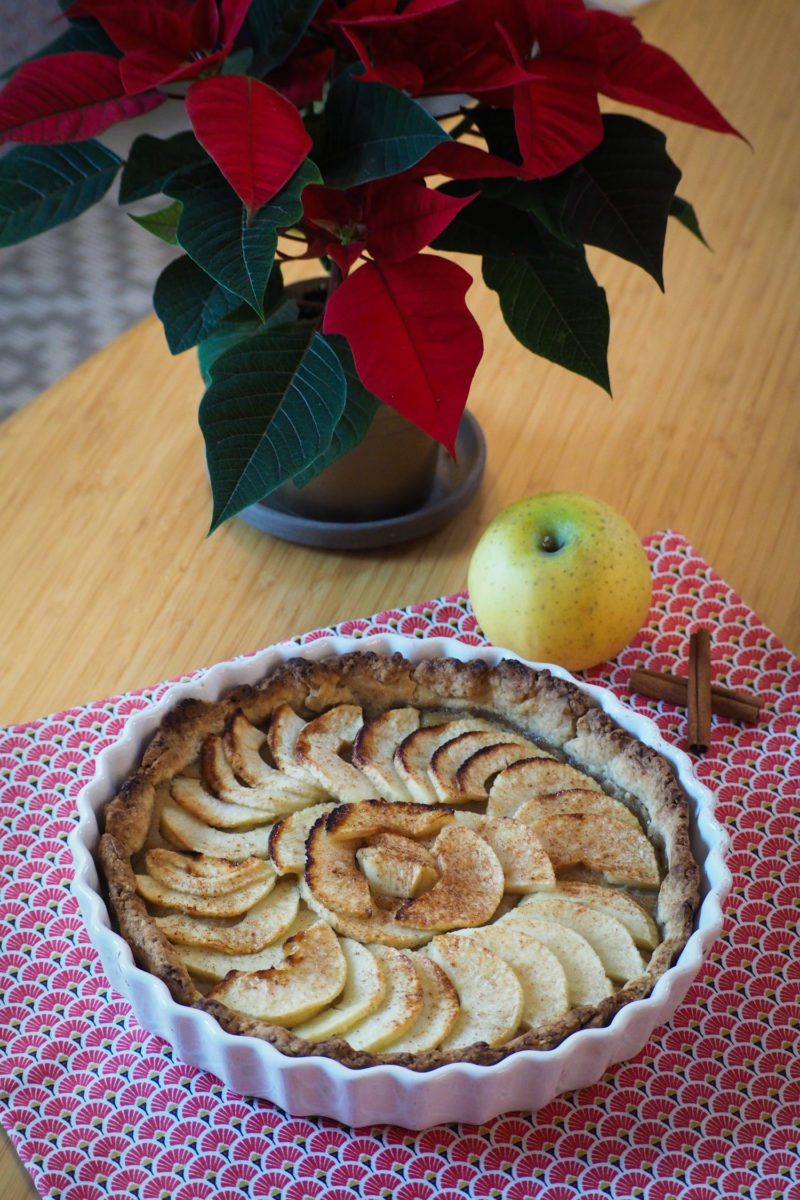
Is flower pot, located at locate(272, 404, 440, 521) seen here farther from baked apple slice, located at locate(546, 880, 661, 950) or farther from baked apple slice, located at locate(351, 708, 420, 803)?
baked apple slice, located at locate(546, 880, 661, 950)

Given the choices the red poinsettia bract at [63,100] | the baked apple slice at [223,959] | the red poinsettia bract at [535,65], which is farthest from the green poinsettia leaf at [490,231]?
the baked apple slice at [223,959]

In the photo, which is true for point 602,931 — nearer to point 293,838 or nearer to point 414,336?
point 293,838

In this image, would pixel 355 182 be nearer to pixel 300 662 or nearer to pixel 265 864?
pixel 300 662

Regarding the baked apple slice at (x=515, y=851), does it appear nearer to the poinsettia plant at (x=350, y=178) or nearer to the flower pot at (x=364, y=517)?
the poinsettia plant at (x=350, y=178)

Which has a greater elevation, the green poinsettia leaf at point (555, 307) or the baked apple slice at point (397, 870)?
the green poinsettia leaf at point (555, 307)

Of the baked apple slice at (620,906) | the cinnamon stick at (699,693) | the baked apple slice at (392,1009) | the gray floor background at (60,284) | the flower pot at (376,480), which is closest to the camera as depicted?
the baked apple slice at (392,1009)

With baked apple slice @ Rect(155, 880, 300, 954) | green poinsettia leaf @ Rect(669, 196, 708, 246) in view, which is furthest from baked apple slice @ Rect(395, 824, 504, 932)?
green poinsettia leaf @ Rect(669, 196, 708, 246)

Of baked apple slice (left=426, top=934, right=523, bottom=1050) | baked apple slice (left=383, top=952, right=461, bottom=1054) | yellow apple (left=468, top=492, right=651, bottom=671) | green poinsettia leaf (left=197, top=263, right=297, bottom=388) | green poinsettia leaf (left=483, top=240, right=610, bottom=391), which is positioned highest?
green poinsettia leaf (left=197, top=263, right=297, bottom=388)
